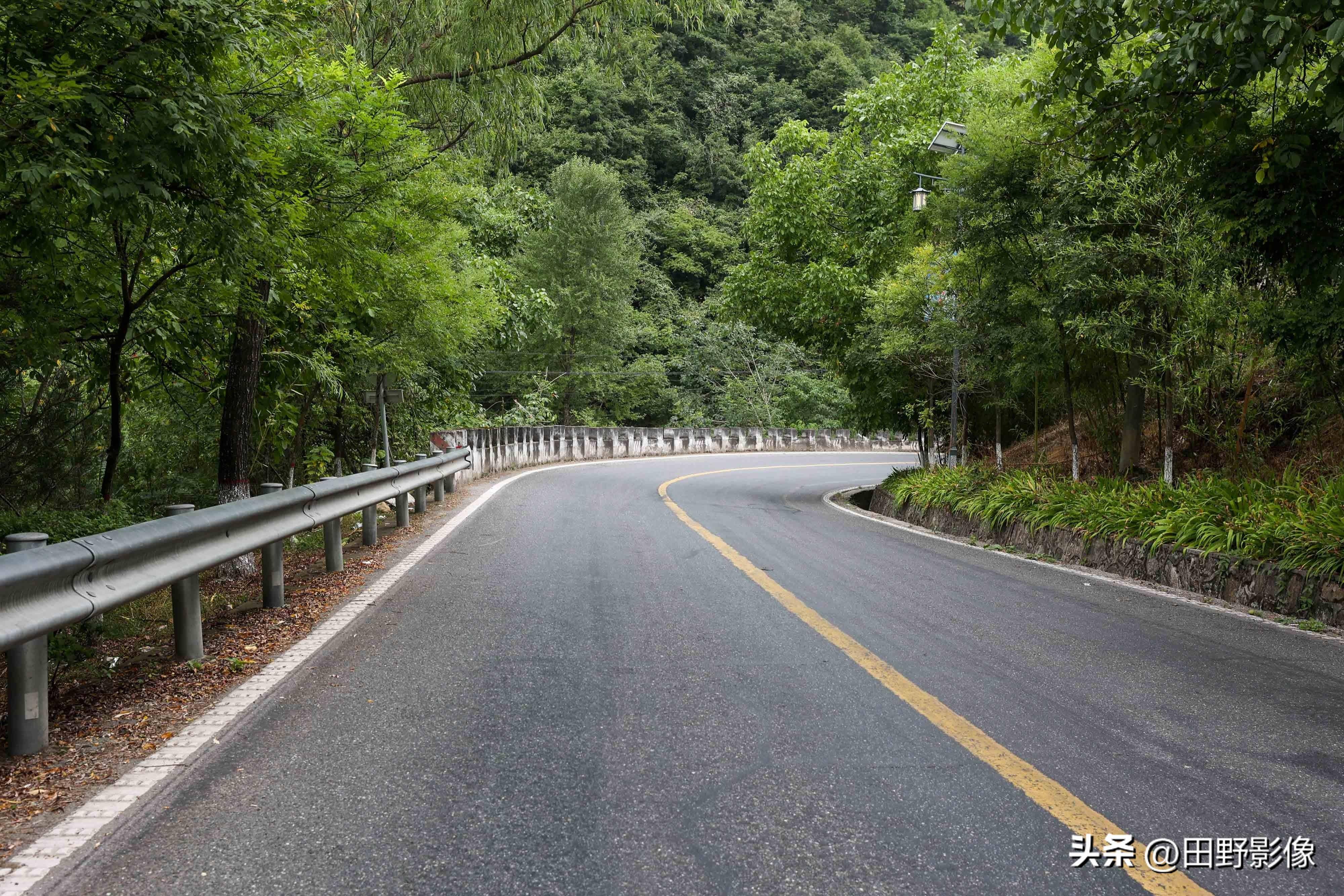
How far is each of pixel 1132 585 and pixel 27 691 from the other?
295 inches

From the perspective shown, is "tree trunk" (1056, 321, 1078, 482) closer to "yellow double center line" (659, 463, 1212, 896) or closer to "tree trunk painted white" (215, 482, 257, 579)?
"yellow double center line" (659, 463, 1212, 896)

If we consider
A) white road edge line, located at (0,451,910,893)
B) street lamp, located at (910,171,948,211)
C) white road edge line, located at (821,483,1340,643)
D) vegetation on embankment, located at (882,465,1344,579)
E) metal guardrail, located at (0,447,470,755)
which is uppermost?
street lamp, located at (910,171,948,211)

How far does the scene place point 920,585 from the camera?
23.0 ft

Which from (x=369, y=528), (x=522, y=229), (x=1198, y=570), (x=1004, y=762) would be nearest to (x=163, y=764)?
(x=1004, y=762)

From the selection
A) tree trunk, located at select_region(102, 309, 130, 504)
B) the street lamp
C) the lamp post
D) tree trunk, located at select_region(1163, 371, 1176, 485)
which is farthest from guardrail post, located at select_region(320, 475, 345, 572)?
the street lamp

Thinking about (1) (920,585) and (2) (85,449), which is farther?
(2) (85,449)

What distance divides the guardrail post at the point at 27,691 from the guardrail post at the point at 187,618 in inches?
47.8

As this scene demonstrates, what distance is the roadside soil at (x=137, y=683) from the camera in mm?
3074

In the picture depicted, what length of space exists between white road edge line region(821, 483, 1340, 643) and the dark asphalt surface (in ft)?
0.74

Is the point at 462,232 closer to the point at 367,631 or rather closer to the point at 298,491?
the point at 298,491

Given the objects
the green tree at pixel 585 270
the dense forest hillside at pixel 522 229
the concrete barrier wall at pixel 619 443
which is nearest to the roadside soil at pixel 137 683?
the dense forest hillside at pixel 522 229

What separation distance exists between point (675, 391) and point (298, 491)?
44071 millimetres

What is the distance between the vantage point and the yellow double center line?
8.19ft

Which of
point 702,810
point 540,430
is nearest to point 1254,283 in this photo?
point 702,810
